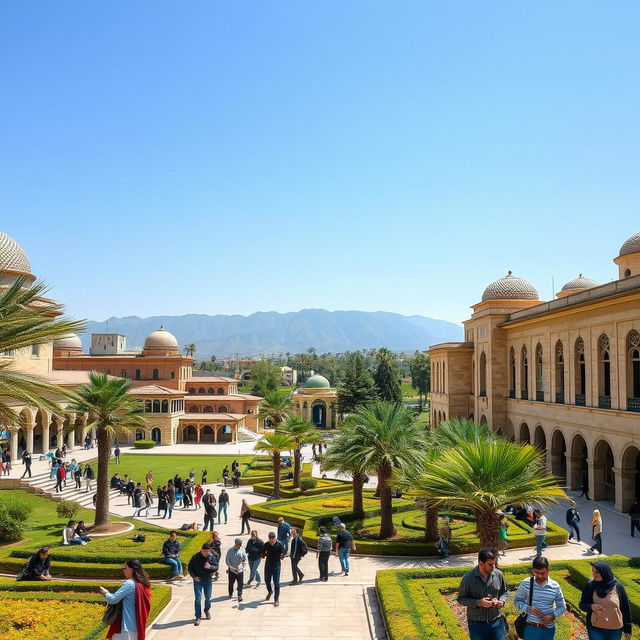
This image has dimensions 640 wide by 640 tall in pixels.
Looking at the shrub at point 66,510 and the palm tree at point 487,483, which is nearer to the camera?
the palm tree at point 487,483

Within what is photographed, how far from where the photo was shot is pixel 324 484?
36.1 meters

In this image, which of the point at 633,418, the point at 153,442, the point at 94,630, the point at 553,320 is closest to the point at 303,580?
the point at 94,630

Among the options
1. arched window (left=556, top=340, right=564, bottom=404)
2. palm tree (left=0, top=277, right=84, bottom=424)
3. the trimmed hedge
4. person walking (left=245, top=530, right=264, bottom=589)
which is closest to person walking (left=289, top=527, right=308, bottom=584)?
person walking (left=245, top=530, right=264, bottom=589)

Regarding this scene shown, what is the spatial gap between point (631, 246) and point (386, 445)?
87.1 feet

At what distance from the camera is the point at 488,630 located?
7.86 metres

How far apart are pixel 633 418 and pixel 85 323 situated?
21.8m

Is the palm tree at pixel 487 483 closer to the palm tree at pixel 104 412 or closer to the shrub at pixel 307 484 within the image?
the palm tree at pixel 104 412

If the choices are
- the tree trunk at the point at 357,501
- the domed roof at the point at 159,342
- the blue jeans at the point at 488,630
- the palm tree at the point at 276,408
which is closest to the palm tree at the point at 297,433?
the palm tree at the point at 276,408

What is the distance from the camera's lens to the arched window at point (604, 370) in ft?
94.9

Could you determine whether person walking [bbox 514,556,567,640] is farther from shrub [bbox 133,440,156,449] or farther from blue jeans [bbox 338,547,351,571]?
shrub [bbox 133,440,156,449]

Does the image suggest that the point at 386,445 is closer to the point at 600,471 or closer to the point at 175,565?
the point at 175,565

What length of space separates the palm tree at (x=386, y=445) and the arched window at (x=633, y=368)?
10453mm

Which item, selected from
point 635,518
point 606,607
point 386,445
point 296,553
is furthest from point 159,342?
point 606,607

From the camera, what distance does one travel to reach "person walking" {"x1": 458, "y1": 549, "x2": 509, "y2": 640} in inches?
307
